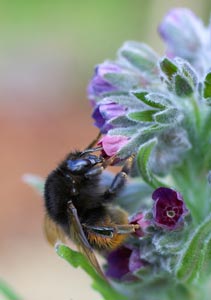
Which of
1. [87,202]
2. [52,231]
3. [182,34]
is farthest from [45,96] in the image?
[87,202]

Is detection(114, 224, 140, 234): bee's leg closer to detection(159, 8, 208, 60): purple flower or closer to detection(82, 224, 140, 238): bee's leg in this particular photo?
detection(82, 224, 140, 238): bee's leg

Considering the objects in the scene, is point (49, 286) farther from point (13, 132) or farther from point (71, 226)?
point (71, 226)

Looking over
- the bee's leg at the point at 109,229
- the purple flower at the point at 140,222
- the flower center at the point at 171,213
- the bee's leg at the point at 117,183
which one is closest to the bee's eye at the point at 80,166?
the bee's leg at the point at 117,183

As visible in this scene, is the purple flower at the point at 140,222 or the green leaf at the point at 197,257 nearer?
the green leaf at the point at 197,257

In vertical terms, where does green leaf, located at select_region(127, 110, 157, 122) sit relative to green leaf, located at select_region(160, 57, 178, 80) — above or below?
below

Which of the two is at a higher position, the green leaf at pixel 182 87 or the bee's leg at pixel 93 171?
the green leaf at pixel 182 87

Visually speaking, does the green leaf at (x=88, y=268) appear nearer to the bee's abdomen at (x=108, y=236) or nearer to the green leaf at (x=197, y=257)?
the bee's abdomen at (x=108, y=236)

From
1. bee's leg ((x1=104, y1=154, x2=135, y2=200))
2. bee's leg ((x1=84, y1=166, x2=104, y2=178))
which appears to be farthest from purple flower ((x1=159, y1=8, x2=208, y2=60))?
Answer: bee's leg ((x1=84, y1=166, x2=104, y2=178))

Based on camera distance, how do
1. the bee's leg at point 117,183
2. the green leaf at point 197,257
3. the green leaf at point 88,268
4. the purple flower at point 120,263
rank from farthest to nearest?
the purple flower at point 120,263, the bee's leg at point 117,183, the green leaf at point 88,268, the green leaf at point 197,257
